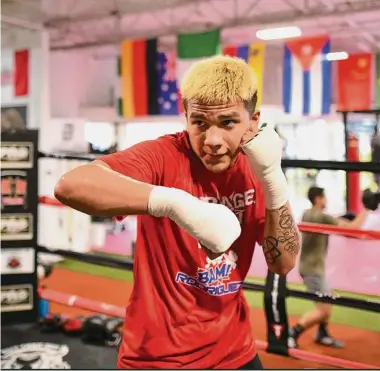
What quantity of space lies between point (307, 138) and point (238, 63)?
32.1 ft

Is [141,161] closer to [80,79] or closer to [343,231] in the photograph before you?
[343,231]

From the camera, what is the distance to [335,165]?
1.95 metres

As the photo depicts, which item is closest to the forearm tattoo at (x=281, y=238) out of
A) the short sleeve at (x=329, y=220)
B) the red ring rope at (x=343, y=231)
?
the red ring rope at (x=343, y=231)

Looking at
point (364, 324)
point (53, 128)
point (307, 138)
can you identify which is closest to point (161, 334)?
point (364, 324)

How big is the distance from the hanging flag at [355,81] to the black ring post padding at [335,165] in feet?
14.0

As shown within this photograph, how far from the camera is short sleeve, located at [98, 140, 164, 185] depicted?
42.2 inches

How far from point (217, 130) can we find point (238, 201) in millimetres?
201

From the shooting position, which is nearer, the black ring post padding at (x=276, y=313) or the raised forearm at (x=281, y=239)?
the raised forearm at (x=281, y=239)

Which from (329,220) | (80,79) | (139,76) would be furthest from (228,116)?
(80,79)

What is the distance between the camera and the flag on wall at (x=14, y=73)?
6.31 m

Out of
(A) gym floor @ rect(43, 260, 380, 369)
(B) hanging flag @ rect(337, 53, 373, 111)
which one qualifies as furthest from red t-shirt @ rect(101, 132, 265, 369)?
(B) hanging flag @ rect(337, 53, 373, 111)

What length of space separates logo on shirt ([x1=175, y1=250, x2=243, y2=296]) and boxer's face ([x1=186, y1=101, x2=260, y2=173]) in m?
0.23

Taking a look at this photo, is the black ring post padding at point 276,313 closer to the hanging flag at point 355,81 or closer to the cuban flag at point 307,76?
the cuban flag at point 307,76

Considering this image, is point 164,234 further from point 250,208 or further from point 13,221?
point 13,221
